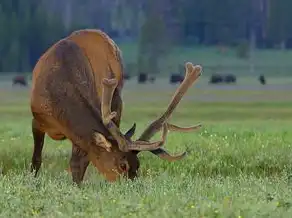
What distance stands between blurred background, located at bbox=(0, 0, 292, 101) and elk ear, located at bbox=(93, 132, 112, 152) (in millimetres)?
70448

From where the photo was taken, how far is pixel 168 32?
112375 millimetres

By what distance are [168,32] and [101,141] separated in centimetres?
9875

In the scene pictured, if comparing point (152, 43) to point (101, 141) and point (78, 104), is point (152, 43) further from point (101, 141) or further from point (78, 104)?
point (101, 141)

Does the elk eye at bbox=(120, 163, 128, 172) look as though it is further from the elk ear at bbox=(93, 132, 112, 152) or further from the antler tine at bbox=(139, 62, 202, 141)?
the antler tine at bbox=(139, 62, 202, 141)

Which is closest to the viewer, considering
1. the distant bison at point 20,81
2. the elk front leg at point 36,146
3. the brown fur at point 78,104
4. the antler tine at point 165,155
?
the brown fur at point 78,104

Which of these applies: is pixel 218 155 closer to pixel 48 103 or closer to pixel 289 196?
pixel 48 103

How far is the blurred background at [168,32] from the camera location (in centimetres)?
9162

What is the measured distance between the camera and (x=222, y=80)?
78.9 metres

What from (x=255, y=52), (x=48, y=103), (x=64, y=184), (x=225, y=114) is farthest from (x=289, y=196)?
(x=255, y=52)

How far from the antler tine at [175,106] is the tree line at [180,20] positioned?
79.9 metres

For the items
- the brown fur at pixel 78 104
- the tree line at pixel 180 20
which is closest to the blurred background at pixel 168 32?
the tree line at pixel 180 20

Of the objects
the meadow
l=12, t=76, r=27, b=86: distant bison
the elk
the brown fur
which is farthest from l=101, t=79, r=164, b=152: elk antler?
l=12, t=76, r=27, b=86: distant bison

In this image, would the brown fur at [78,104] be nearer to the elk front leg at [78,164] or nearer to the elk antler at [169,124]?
the elk front leg at [78,164]

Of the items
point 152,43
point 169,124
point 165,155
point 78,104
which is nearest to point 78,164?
point 78,104
